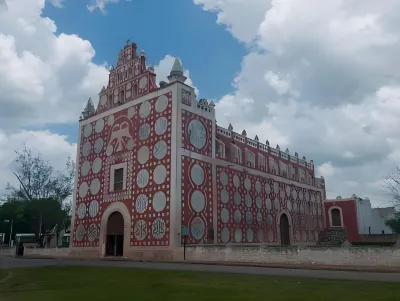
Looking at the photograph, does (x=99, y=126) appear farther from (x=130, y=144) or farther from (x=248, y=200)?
(x=248, y=200)

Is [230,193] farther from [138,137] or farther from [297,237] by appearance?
[297,237]

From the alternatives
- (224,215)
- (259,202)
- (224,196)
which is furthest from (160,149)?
(259,202)

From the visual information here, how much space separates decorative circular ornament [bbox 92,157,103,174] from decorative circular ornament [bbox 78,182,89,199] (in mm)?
1720

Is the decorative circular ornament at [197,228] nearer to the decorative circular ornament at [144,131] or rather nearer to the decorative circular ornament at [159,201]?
the decorative circular ornament at [159,201]

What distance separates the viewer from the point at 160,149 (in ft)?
96.0

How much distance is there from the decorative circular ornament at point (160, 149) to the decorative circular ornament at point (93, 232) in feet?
30.4

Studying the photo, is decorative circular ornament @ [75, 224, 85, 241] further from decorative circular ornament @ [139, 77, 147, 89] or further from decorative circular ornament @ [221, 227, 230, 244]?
decorative circular ornament @ [139, 77, 147, 89]

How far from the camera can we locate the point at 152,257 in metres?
27.4

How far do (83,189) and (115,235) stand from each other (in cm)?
649

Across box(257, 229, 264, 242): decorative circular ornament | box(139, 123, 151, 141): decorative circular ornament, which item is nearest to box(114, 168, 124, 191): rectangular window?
box(139, 123, 151, 141): decorative circular ornament

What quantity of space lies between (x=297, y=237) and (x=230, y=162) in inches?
560

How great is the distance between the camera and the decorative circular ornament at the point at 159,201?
91.5 feet

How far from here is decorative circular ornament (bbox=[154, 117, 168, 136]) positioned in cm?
2949

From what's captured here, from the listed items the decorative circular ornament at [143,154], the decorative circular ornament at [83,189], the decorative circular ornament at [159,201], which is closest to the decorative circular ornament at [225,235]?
the decorative circular ornament at [159,201]
